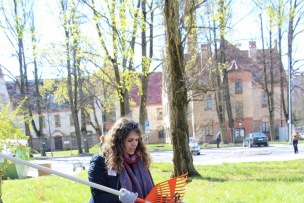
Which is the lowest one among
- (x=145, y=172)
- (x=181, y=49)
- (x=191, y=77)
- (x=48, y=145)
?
(x=48, y=145)

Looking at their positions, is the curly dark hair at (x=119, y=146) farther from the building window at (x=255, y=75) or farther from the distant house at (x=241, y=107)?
the building window at (x=255, y=75)

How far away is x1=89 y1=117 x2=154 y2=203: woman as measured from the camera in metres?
2.44

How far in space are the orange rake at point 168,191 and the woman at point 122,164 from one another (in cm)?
10

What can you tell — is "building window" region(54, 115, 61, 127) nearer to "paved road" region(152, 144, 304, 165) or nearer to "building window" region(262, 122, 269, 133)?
"building window" region(262, 122, 269, 133)

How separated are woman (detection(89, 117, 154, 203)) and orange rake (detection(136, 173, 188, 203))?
0.33 feet

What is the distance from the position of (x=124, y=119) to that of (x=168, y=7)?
19.8 ft

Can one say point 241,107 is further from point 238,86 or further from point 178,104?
point 178,104

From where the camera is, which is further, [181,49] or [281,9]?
[281,9]

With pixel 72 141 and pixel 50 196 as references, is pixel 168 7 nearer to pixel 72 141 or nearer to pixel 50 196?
pixel 50 196

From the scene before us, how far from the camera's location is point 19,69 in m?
31.2

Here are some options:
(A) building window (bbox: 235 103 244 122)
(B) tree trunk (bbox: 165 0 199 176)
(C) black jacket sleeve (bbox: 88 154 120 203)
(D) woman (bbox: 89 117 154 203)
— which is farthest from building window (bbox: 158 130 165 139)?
(C) black jacket sleeve (bbox: 88 154 120 203)

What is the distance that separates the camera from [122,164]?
8.14 ft

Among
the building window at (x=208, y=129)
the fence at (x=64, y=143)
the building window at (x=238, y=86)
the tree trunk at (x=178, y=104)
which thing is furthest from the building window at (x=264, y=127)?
the tree trunk at (x=178, y=104)

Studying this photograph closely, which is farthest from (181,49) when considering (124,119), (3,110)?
(124,119)
